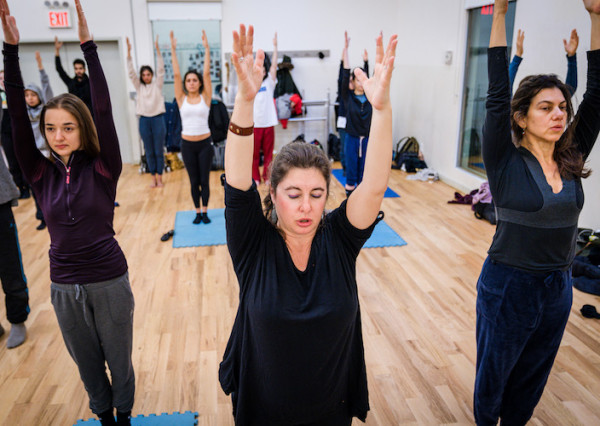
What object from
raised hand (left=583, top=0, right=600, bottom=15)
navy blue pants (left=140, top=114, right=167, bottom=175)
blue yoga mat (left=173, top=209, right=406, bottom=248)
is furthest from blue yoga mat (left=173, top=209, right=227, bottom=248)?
raised hand (left=583, top=0, right=600, bottom=15)

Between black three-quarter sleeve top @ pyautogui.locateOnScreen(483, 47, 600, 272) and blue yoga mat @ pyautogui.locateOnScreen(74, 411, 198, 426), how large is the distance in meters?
1.57

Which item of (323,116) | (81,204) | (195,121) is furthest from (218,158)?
(81,204)

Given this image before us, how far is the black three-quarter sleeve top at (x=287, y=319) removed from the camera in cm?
126

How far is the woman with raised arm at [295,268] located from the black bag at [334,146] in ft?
22.3

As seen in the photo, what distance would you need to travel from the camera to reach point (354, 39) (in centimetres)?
799

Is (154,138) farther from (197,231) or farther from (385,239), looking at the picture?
(385,239)

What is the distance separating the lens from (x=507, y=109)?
176 cm

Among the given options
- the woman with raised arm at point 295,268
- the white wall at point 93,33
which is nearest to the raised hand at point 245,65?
the woman with raised arm at point 295,268

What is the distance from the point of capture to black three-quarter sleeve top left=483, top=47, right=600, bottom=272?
1743mm

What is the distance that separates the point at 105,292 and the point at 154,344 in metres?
1.14

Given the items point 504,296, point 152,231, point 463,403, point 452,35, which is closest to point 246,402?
point 504,296

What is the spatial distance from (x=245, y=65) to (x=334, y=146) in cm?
700

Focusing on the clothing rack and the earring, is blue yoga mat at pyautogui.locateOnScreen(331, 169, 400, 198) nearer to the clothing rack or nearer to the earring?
the clothing rack

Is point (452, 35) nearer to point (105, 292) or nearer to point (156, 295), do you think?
point (156, 295)
